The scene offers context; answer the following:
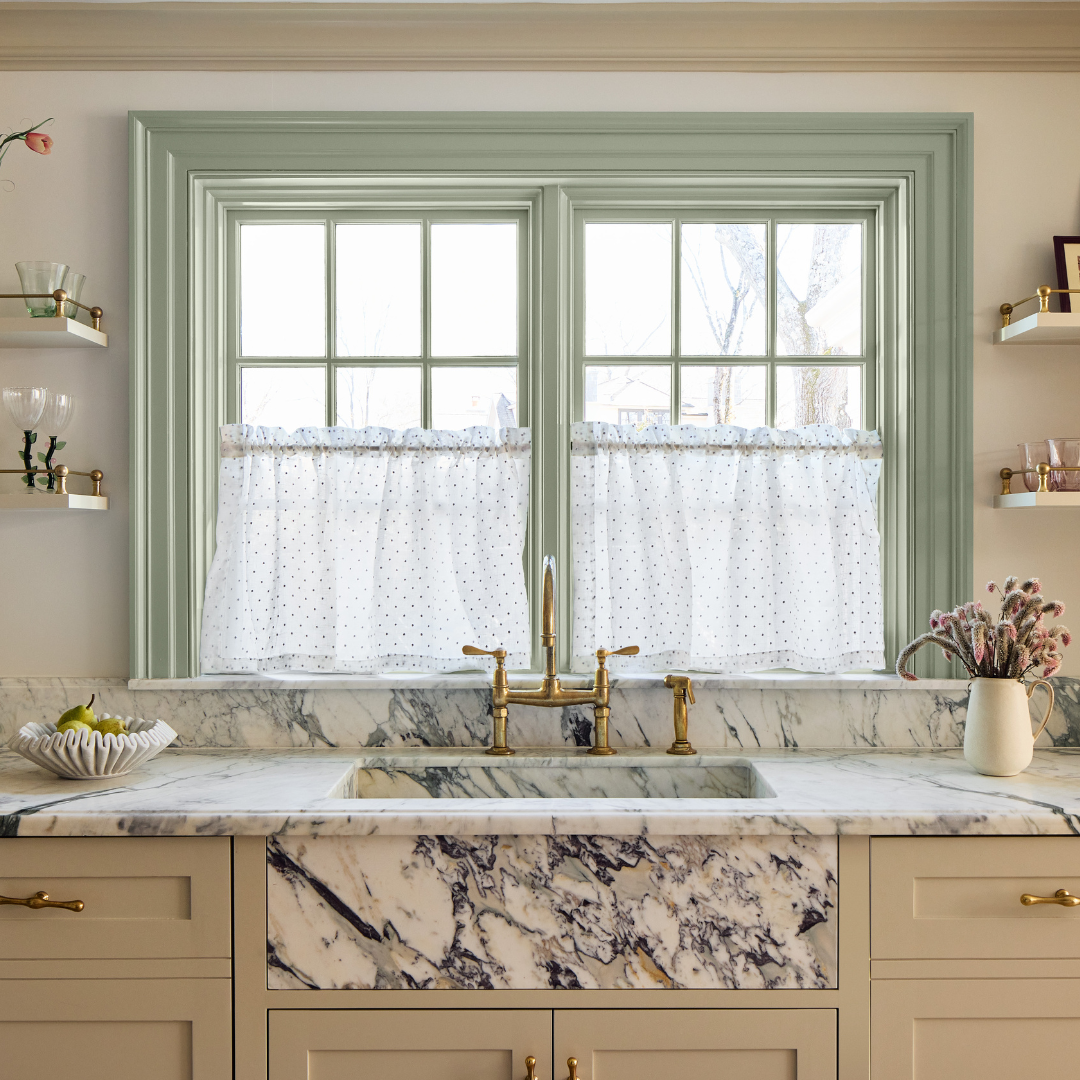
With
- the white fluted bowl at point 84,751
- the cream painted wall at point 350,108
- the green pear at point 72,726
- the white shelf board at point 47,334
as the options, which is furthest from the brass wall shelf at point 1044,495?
the white shelf board at point 47,334

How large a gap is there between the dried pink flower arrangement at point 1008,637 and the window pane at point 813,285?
774mm

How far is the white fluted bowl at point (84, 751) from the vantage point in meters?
1.65

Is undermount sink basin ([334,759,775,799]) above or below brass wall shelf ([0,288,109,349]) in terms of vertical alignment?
below

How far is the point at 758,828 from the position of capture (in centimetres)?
145

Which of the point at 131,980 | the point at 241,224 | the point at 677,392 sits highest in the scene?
the point at 241,224

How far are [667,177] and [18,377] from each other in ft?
5.37

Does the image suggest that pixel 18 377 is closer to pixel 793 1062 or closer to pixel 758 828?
pixel 758 828

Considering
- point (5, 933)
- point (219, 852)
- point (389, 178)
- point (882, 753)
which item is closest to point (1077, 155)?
point (882, 753)

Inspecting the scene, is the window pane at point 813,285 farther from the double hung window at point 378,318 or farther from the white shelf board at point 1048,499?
the double hung window at point 378,318

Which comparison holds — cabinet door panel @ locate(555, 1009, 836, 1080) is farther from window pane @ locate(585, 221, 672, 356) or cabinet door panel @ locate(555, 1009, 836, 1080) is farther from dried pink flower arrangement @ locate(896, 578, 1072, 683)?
window pane @ locate(585, 221, 672, 356)

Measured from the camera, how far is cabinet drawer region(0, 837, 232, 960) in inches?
57.7

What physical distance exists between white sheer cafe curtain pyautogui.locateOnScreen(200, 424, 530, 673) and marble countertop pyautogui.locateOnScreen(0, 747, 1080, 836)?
1.30ft

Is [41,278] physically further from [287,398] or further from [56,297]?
[287,398]

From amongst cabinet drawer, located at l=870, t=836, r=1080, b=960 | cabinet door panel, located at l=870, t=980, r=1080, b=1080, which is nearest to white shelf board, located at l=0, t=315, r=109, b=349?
cabinet drawer, located at l=870, t=836, r=1080, b=960
